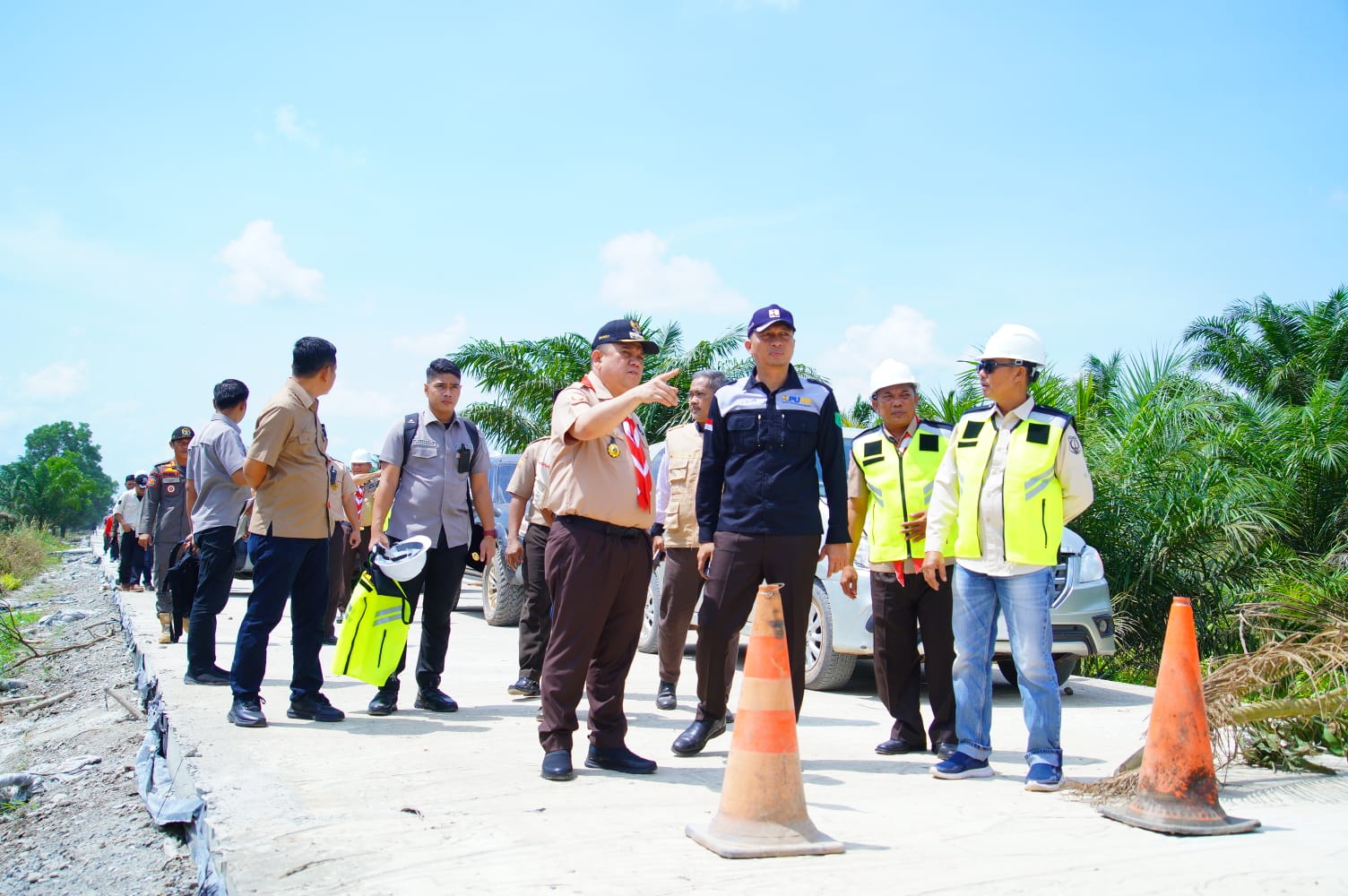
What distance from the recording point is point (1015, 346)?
190 inches

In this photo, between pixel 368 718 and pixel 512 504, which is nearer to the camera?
pixel 368 718

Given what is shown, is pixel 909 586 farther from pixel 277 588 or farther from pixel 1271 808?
pixel 277 588

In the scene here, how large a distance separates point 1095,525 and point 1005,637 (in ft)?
13.0

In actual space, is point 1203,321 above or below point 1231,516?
above

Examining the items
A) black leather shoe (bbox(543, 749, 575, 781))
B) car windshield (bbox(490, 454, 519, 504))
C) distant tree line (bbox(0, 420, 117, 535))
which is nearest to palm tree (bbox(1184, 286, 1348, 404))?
car windshield (bbox(490, 454, 519, 504))

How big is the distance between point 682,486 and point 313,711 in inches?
97.6

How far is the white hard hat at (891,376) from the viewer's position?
559 centimetres

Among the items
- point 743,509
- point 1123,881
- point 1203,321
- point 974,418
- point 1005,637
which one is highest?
point 1203,321

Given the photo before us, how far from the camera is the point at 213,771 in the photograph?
178 inches

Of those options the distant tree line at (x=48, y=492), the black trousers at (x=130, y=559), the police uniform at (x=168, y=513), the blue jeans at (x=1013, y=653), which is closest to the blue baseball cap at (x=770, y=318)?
the blue jeans at (x=1013, y=653)

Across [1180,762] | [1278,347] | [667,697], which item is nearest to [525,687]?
[667,697]

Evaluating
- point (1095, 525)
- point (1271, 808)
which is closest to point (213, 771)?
point (1271, 808)

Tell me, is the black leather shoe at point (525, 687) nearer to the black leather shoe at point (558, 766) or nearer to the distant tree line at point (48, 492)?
the black leather shoe at point (558, 766)

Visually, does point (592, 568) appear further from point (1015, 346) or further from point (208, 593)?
point (208, 593)
